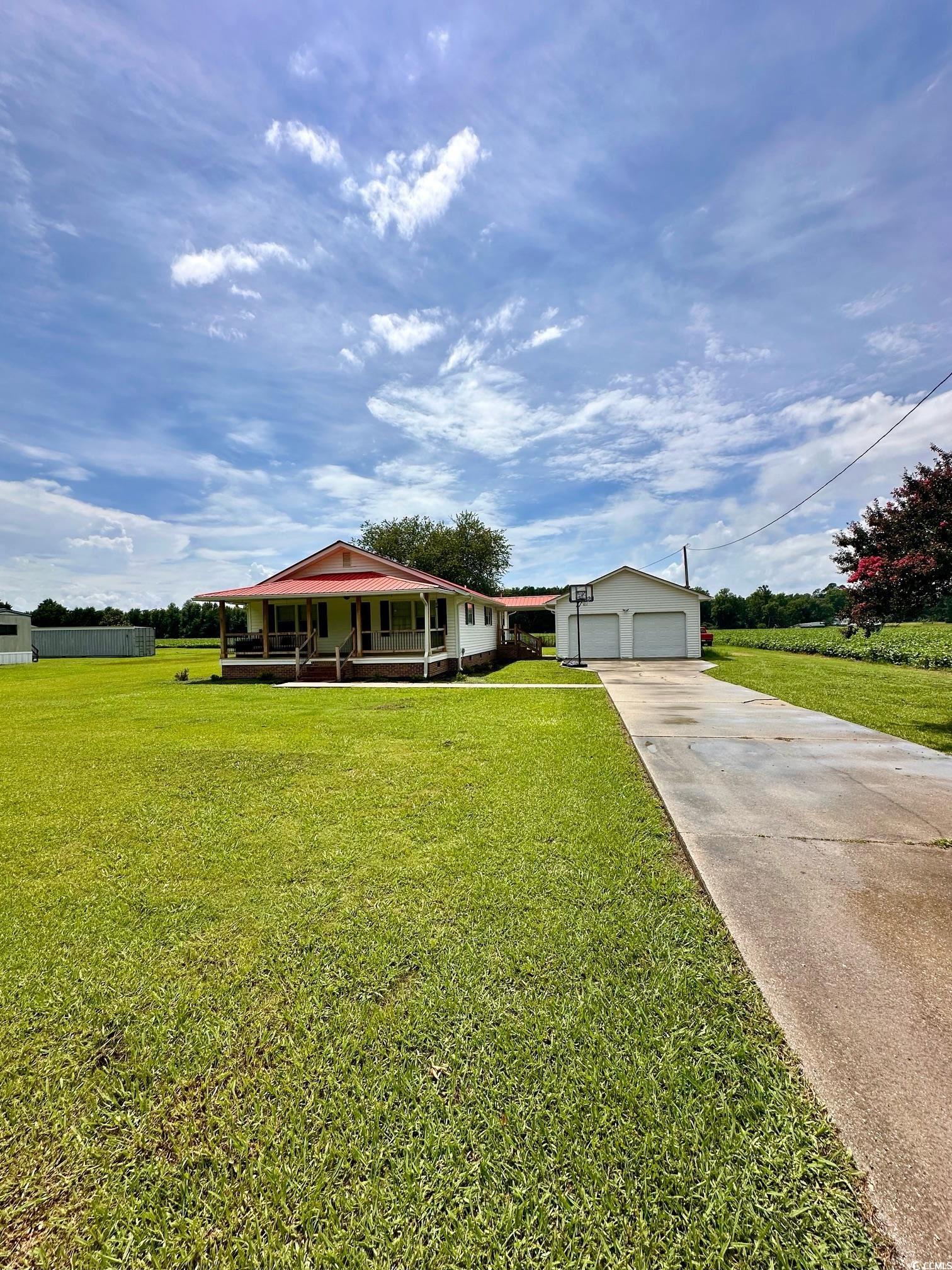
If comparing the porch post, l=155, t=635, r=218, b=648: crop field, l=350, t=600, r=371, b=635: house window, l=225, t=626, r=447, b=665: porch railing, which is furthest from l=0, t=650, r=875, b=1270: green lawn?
l=155, t=635, r=218, b=648: crop field

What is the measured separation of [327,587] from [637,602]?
13.9 meters

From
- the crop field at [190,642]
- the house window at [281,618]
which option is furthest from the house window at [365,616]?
the crop field at [190,642]

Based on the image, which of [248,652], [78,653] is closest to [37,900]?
[248,652]

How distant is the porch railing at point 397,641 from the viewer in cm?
1681

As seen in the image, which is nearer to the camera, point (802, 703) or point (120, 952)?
point (120, 952)

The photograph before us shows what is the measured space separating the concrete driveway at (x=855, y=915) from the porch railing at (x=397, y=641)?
10.9 metres

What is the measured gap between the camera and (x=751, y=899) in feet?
10.2

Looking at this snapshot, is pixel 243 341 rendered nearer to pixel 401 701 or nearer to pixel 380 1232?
pixel 401 701

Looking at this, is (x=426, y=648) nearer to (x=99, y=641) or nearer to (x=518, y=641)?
(x=518, y=641)

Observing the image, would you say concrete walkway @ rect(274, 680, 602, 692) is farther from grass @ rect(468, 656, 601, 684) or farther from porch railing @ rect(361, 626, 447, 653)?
porch railing @ rect(361, 626, 447, 653)

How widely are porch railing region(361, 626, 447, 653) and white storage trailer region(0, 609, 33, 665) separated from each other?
25275mm

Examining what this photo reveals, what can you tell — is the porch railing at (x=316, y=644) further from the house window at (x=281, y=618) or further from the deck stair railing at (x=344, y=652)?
the house window at (x=281, y=618)

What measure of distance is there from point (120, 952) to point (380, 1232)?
2145mm

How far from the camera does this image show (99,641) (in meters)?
35.8
